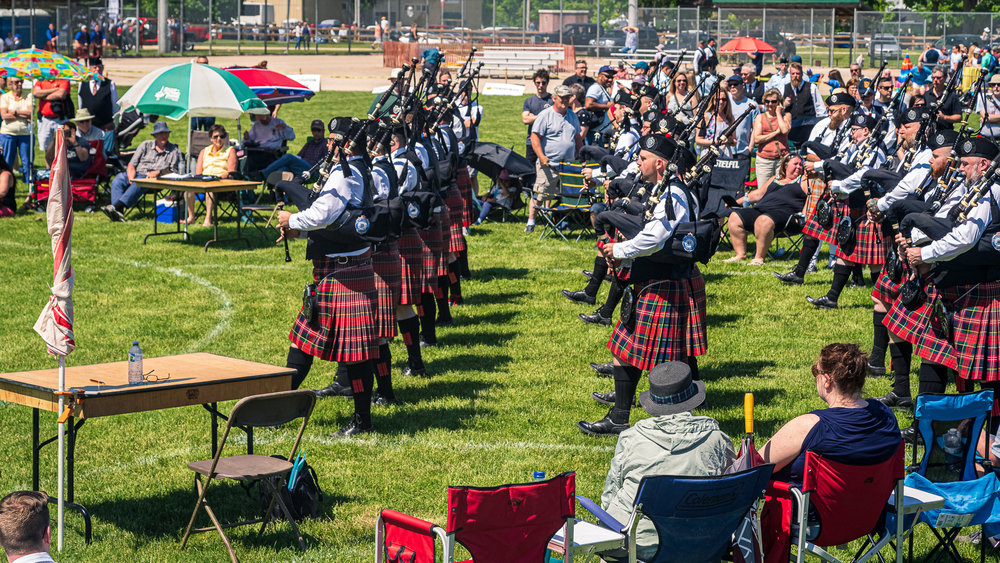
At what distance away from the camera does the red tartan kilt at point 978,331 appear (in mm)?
6840

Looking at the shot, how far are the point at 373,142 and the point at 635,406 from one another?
2.59 meters

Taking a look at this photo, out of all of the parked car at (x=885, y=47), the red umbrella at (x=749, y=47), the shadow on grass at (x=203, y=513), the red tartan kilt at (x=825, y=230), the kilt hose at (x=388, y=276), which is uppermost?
the parked car at (x=885, y=47)

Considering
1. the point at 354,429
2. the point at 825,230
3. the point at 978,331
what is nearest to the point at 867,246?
the point at 825,230

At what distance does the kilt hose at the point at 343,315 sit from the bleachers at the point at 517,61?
3119 cm

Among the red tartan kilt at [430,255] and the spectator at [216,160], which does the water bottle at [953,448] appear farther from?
the spectator at [216,160]

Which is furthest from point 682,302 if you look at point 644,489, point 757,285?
point 757,285

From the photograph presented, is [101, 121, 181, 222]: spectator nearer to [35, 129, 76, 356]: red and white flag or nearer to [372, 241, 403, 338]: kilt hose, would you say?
[372, 241, 403, 338]: kilt hose

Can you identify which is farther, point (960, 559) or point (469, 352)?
point (469, 352)

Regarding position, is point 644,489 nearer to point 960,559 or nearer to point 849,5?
point 960,559

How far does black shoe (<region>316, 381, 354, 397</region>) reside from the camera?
8.27 meters

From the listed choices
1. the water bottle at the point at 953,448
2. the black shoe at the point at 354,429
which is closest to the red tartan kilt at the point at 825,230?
the water bottle at the point at 953,448

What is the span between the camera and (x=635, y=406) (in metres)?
8.28

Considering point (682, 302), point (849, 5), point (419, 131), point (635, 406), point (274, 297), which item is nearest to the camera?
point (682, 302)

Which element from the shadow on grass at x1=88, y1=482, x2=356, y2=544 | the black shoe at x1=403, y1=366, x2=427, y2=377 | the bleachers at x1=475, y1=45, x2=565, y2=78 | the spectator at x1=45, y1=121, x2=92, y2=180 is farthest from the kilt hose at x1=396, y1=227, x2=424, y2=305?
the bleachers at x1=475, y1=45, x2=565, y2=78
